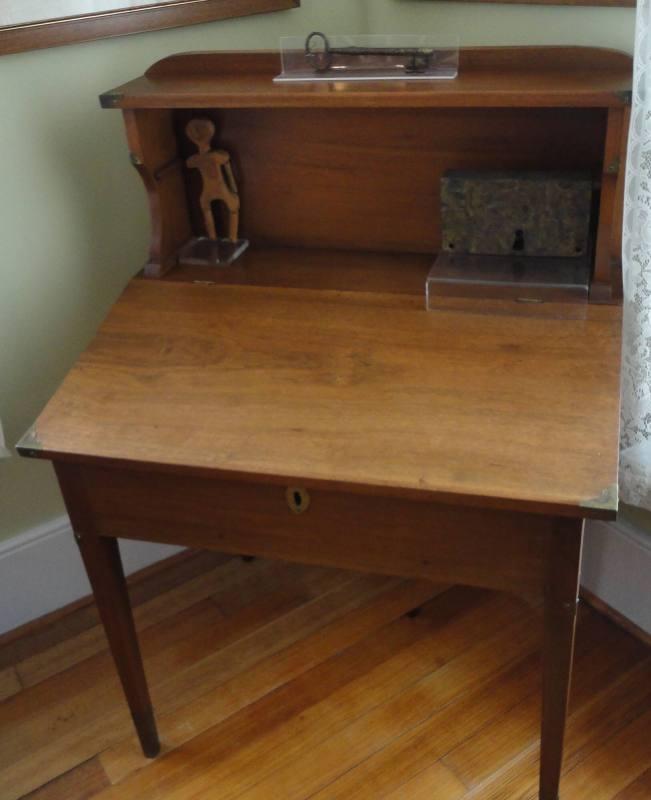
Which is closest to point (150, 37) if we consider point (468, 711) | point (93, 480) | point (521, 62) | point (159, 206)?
point (159, 206)

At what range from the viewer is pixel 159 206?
56.4 inches

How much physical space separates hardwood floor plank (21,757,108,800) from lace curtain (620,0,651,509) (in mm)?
1001

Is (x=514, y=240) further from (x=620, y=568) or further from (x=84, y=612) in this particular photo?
(x=84, y=612)

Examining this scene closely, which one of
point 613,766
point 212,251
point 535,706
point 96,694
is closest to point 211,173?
point 212,251

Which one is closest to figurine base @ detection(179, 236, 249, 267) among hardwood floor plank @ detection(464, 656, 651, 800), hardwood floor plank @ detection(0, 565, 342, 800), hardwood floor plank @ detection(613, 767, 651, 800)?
hardwood floor plank @ detection(0, 565, 342, 800)

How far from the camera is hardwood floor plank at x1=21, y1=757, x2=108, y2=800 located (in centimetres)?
148

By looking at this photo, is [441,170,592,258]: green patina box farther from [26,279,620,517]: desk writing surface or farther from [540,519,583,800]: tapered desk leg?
[540,519,583,800]: tapered desk leg

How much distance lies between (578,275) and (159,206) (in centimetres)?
67

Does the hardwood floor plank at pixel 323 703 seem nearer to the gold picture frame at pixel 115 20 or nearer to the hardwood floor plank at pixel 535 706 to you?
the hardwood floor plank at pixel 535 706

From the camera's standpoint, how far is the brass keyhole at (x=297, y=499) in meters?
1.08

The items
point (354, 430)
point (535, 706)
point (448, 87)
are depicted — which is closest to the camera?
point (354, 430)

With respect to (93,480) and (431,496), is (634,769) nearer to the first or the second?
(431,496)

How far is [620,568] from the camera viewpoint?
1.65 meters

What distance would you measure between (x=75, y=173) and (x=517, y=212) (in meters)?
0.76
